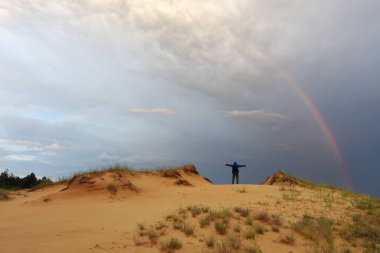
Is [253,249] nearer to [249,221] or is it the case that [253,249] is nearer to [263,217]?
[249,221]

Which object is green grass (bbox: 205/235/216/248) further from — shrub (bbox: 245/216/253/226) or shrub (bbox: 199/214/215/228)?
shrub (bbox: 245/216/253/226)

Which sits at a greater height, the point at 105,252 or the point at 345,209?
the point at 345,209

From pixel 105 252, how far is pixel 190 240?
2793 millimetres

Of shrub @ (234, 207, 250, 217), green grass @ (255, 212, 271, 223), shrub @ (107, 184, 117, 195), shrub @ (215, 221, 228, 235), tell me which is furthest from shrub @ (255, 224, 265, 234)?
shrub @ (107, 184, 117, 195)

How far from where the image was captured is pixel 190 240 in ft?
39.5

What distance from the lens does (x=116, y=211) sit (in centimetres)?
1681

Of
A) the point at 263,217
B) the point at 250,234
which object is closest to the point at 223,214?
the point at 263,217

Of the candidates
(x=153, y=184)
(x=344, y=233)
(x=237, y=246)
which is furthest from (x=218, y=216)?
(x=153, y=184)

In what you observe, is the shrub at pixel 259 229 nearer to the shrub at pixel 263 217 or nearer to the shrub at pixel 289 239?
the shrub at pixel 289 239

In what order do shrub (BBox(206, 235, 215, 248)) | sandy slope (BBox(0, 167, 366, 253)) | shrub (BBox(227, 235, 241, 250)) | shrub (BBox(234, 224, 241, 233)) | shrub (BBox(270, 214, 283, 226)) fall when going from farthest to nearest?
shrub (BBox(270, 214, 283, 226)) < shrub (BBox(234, 224, 241, 233)) < sandy slope (BBox(0, 167, 366, 253)) < shrub (BBox(206, 235, 215, 248)) < shrub (BBox(227, 235, 241, 250))

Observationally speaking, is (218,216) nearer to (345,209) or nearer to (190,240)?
(190,240)

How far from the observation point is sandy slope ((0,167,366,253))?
11.5 metres

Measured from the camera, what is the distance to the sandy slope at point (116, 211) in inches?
452

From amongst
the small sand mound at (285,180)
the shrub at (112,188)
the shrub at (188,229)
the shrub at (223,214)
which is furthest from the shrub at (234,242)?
the small sand mound at (285,180)
